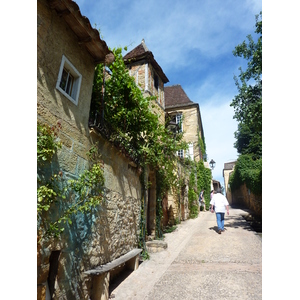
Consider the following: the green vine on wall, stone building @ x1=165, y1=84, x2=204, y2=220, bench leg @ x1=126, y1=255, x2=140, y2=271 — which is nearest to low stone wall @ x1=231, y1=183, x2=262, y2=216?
stone building @ x1=165, y1=84, x2=204, y2=220

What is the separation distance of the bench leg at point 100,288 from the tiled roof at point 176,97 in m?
18.2

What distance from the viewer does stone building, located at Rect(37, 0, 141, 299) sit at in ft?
8.66

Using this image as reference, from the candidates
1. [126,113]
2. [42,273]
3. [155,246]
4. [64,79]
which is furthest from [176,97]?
[42,273]

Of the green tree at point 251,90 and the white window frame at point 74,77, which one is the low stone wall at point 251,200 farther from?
the white window frame at point 74,77

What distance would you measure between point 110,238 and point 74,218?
117 centimetres

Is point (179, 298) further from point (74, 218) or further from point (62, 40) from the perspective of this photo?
point (62, 40)

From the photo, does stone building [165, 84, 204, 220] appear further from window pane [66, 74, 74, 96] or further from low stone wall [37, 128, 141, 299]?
window pane [66, 74, 74, 96]

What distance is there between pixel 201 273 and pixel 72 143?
11.1ft

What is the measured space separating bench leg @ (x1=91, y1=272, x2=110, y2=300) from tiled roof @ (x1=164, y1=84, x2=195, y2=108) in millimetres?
18216

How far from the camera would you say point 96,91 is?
15.4 feet

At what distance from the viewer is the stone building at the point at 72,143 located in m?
2.64

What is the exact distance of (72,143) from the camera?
3.14m

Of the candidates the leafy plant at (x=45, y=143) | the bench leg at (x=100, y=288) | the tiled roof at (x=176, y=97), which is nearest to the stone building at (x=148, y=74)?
the leafy plant at (x=45, y=143)

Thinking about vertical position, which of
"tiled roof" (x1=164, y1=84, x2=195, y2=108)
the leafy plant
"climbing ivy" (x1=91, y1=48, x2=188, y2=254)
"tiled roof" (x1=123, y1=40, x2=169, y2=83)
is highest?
"tiled roof" (x1=164, y1=84, x2=195, y2=108)
